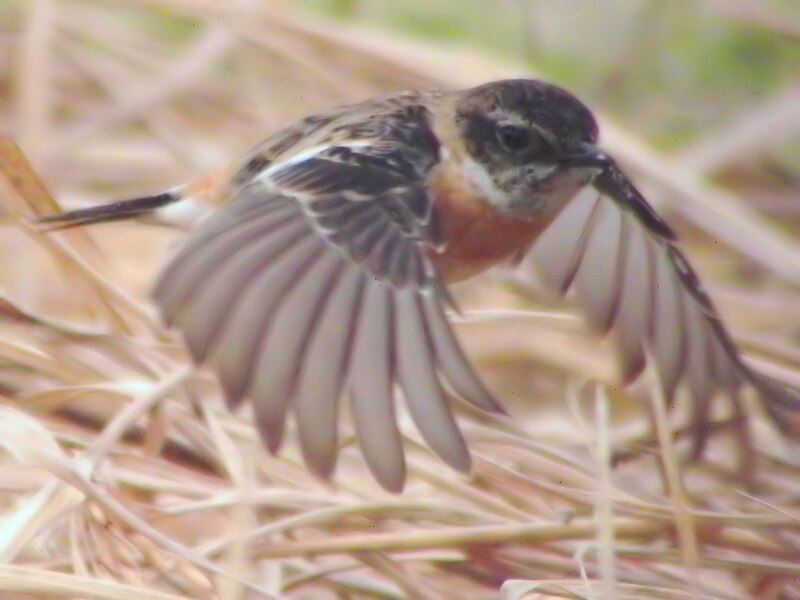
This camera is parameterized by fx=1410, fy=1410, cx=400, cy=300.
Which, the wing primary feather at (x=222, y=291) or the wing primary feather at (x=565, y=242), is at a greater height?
the wing primary feather at (x=565, y=242)

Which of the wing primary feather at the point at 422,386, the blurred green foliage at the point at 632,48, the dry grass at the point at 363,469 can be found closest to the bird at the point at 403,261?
the wing primary feather at the point at 422,386

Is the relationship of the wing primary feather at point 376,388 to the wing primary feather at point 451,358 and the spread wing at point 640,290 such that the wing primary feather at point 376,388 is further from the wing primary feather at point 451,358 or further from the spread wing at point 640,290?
the spread wing at point 640,290

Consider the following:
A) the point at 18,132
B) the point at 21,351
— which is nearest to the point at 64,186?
the point at 18,132

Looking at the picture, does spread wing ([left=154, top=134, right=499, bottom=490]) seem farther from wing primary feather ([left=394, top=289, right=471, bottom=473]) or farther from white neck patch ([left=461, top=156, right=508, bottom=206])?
white neck patch ([left=461, top=156, right=508, bottom=206])

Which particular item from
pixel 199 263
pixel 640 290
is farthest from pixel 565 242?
pixel 199 263

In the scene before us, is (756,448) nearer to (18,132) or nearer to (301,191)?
(301,191)

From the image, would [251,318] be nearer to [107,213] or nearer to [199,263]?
[199,263]
